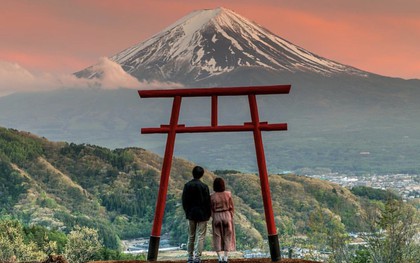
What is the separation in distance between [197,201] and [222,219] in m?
0.50

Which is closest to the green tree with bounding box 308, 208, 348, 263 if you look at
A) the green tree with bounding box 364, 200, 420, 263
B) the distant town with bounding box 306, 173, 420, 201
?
the green tree with bounding box 364, 200, 420, 263

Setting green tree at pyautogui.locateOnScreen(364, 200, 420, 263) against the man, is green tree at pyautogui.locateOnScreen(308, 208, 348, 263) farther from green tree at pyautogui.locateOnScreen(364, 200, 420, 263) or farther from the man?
the man

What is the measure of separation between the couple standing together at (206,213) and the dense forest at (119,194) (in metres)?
58.7

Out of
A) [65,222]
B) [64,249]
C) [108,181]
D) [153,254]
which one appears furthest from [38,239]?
[108,181]

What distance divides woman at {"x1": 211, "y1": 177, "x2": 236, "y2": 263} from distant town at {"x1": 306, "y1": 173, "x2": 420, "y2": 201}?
12672 cm

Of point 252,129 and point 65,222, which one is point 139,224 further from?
point 252,129

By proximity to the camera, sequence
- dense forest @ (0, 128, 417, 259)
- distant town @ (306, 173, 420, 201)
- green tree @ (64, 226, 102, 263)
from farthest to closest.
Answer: distant town @ (306, 173, 420, 201)
dense forest @ (0, 128, 417, 259)
green tree @ (64, 226, 102, 263)

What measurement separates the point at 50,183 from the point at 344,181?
8921 centimetres

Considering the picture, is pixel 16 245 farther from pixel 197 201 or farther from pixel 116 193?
pixel 116 193

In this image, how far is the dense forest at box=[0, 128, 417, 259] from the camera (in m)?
77.0

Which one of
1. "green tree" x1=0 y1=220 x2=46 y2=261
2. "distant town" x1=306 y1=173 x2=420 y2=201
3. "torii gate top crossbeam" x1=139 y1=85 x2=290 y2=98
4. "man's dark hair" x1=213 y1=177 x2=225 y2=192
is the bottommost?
"man's dark hair" x1=213 y1=177 x2=225 y2=192

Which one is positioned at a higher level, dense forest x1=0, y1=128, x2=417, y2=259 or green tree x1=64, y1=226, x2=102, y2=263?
dense forest x1=0, y1=128, x2=417, y2=259

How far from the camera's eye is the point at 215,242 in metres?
11.3

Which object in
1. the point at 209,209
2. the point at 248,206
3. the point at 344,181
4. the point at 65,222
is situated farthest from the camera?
the point at 344,181
